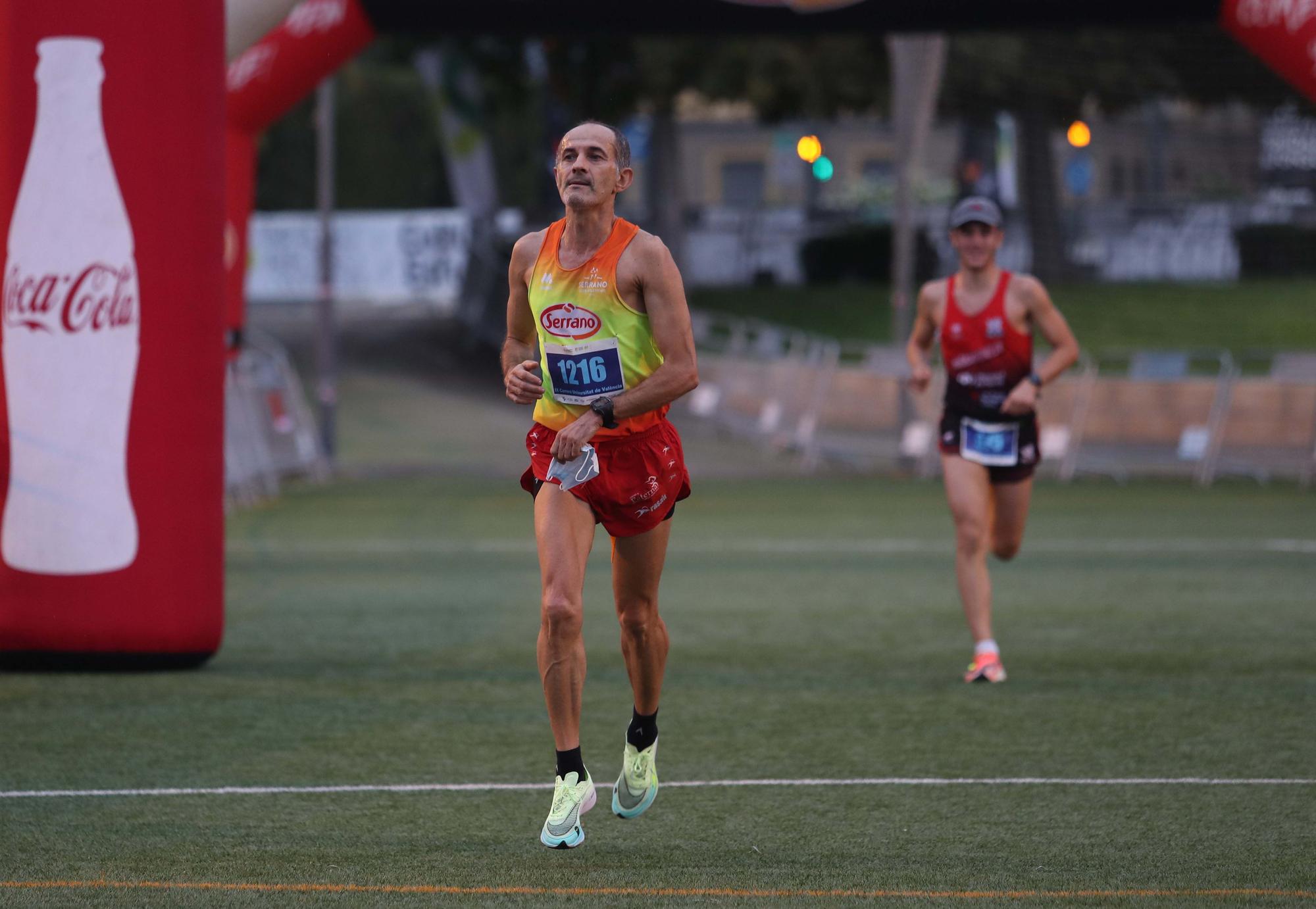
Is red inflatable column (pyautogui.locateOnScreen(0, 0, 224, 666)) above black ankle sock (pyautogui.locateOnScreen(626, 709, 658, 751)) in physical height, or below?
above

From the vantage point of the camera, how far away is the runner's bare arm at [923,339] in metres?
9.27

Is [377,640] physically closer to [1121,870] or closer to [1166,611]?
[1166,611]

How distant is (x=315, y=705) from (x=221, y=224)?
7.97 ft

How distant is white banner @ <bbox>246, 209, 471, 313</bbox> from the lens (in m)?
41.9

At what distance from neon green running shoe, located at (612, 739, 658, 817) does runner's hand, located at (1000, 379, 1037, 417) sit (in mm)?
3292

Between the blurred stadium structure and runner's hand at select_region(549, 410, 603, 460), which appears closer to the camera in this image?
runner's hand at select_region(549, 410, 603, 460)

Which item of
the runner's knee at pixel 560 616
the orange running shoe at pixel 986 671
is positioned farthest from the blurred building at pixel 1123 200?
the runner's knee at pixel 560 616

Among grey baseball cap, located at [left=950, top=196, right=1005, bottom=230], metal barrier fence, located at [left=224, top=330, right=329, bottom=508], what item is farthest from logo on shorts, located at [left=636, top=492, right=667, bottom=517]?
metal barrier fence, located at [left=224, top=330, right=329, bottom=508]

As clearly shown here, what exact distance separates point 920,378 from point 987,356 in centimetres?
38

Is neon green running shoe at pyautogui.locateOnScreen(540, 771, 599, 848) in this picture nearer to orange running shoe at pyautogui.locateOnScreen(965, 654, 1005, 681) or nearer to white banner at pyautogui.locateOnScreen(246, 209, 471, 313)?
orange running shoe at pyautogui.locateOnScreen(965, 654, 1005, 681)

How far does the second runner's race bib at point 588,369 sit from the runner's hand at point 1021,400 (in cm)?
334

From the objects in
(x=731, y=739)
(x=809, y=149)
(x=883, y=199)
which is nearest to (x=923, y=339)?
(x=731, y=739)

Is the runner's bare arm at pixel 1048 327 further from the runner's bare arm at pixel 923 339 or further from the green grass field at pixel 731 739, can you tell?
the green grass field at pixel 731 739

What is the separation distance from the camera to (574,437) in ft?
18.7
